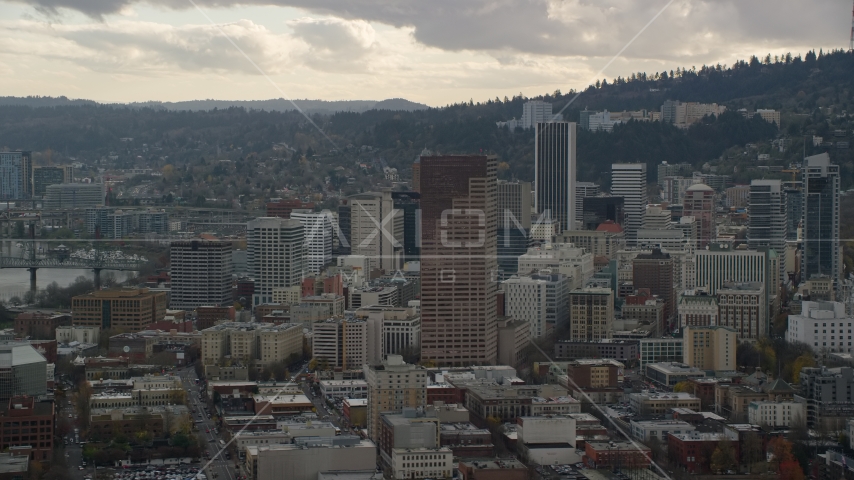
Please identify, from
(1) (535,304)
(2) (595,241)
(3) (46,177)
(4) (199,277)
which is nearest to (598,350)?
Answer: (1) (535,304)

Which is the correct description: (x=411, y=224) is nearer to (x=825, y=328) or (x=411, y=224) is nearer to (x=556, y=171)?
(x=556, y=171)

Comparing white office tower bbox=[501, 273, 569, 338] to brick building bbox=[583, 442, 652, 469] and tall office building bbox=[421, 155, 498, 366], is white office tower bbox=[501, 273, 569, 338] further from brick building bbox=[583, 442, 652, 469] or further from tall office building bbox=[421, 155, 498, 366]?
brick building bbox=[583, 442, 652, 469]

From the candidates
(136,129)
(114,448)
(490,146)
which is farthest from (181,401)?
(136,129)

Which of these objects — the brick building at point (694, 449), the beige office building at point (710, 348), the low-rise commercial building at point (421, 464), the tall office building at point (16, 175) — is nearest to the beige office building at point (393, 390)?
the low-rise commercial building at point (421, 464)

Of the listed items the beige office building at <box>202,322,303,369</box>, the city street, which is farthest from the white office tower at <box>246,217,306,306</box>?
the city street

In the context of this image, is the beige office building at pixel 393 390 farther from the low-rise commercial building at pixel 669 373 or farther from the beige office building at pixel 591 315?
the beige office building at pixel 591 315

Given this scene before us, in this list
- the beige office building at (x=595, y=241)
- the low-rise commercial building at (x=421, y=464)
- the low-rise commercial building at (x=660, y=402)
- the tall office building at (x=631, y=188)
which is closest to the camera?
the low-rise commercial building at (x=421, y=464)

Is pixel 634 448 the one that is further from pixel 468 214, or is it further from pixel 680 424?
pixel 468 214
